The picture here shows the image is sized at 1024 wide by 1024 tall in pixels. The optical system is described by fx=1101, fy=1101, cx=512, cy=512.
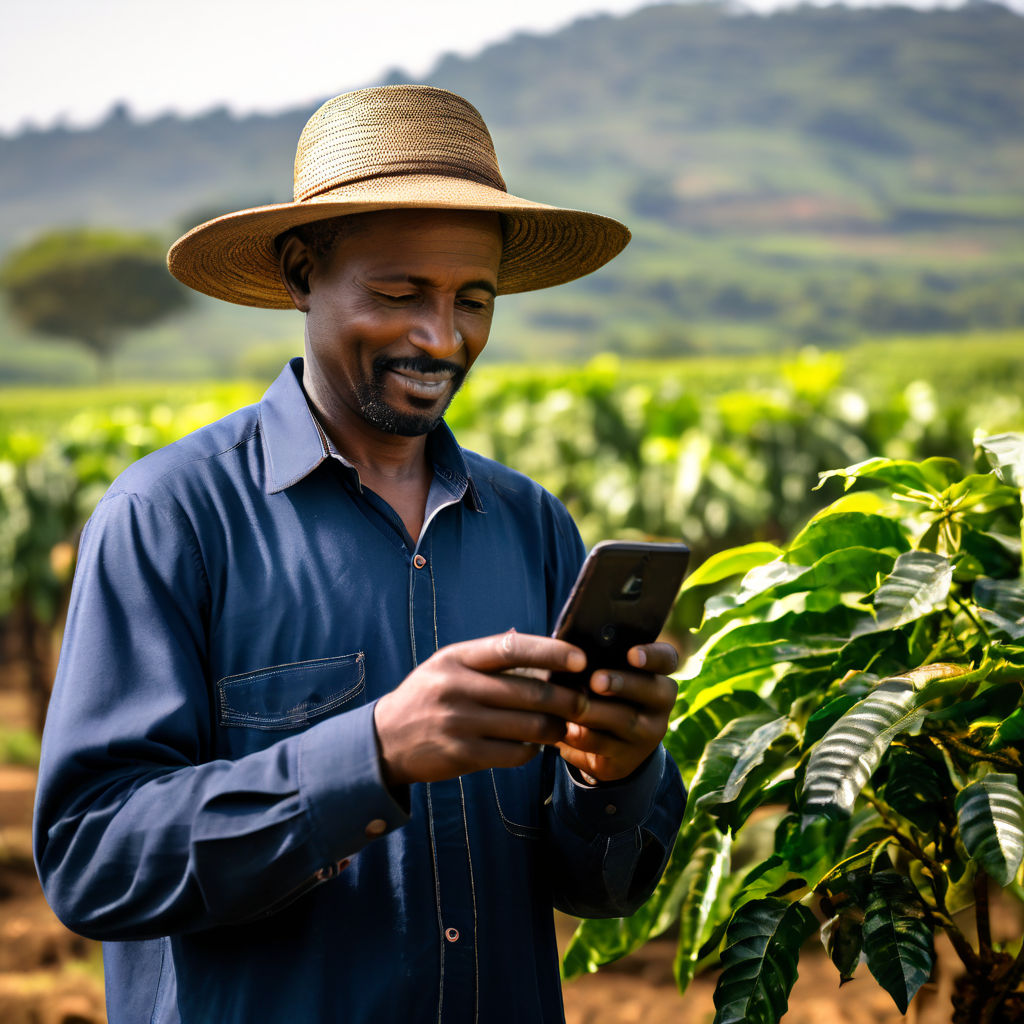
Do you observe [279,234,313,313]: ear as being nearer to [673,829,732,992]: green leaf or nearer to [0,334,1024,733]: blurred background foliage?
[673,829,732,992]: green leaf

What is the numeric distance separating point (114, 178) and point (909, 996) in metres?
97.5

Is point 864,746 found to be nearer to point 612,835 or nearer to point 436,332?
point 612,835

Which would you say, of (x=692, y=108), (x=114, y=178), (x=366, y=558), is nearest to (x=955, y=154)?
(x=692, y=108)

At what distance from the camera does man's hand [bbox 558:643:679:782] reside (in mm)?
1191

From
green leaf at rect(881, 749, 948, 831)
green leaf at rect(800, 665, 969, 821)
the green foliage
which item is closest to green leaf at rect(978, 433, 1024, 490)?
green leaf at rect(800, 665, 969, 821)

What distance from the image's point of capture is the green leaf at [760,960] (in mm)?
1408

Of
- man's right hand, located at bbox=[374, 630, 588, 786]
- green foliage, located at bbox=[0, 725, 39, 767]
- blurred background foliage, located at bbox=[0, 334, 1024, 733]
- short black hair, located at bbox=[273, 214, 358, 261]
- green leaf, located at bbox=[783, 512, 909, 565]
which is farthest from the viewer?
green foliage, located at bbox=[0, 725, 39, 767]

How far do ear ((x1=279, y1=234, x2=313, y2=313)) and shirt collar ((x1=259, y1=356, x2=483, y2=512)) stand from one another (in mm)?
100

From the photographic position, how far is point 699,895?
1.68 metres

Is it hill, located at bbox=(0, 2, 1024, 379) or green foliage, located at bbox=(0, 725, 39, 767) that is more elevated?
hill, located at bbox=(0, 2, 1024, 379)

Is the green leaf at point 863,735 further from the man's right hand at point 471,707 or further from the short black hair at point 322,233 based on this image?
the short black hair at point 322,233

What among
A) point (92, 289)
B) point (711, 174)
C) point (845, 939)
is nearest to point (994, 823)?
point (845, 939)

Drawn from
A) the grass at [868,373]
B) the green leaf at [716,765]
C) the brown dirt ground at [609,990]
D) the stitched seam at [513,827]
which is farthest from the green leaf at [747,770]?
the grass at [868,373]

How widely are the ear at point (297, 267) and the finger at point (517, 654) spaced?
0.74 metres
